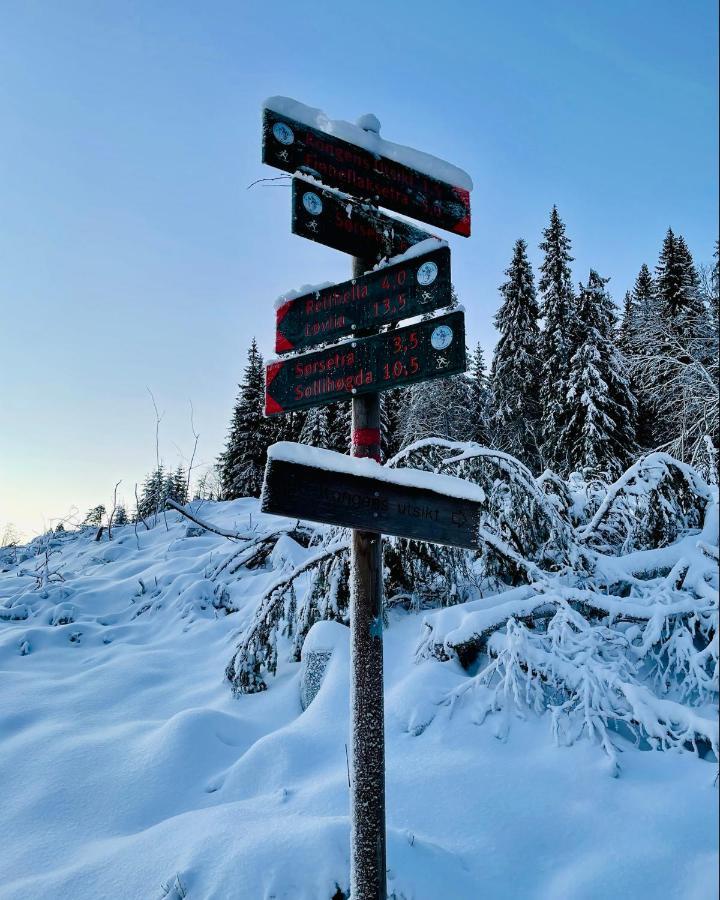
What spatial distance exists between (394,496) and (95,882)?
291 cm

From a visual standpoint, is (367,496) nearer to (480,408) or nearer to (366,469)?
(366,469)

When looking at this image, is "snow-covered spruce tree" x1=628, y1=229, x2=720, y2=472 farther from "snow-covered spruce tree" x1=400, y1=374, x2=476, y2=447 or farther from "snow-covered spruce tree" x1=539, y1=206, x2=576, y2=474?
"snow-covered spruce tree" x1=400, y1=374, x2=476, y2=447

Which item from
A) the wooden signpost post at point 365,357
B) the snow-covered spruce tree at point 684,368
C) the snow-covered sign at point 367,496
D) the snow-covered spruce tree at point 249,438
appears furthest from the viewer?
the snow-covered spruce tree at point 249,438

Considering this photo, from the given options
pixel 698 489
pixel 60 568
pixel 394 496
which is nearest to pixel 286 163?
pixel 394 496

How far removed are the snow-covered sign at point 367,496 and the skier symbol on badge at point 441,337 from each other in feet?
2.08

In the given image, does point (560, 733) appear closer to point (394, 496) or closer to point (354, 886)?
point (354, 886)

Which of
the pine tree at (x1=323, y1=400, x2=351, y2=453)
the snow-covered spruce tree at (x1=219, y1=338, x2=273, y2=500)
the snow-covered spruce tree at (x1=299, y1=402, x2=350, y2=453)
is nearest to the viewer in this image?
the pine tree at (x1=323, y1=400, x2=351, y2=453)

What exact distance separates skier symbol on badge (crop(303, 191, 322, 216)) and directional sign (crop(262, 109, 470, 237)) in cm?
12

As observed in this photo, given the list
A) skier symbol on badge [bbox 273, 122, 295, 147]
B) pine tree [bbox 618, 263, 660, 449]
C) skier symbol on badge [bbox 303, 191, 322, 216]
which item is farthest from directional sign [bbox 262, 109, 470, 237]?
pine tree [bbox 618, 263, 660, 449]

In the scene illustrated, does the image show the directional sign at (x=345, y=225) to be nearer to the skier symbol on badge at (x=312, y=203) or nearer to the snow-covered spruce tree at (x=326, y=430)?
the skier symbol on badge at (x=312, y=203)

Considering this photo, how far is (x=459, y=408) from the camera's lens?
26.2 metres

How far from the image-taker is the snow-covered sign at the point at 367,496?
229 cm

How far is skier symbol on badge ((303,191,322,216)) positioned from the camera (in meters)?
2.96

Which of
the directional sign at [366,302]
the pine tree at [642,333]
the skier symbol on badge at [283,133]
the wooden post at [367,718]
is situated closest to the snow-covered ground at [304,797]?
the wooden post at [367,718]
